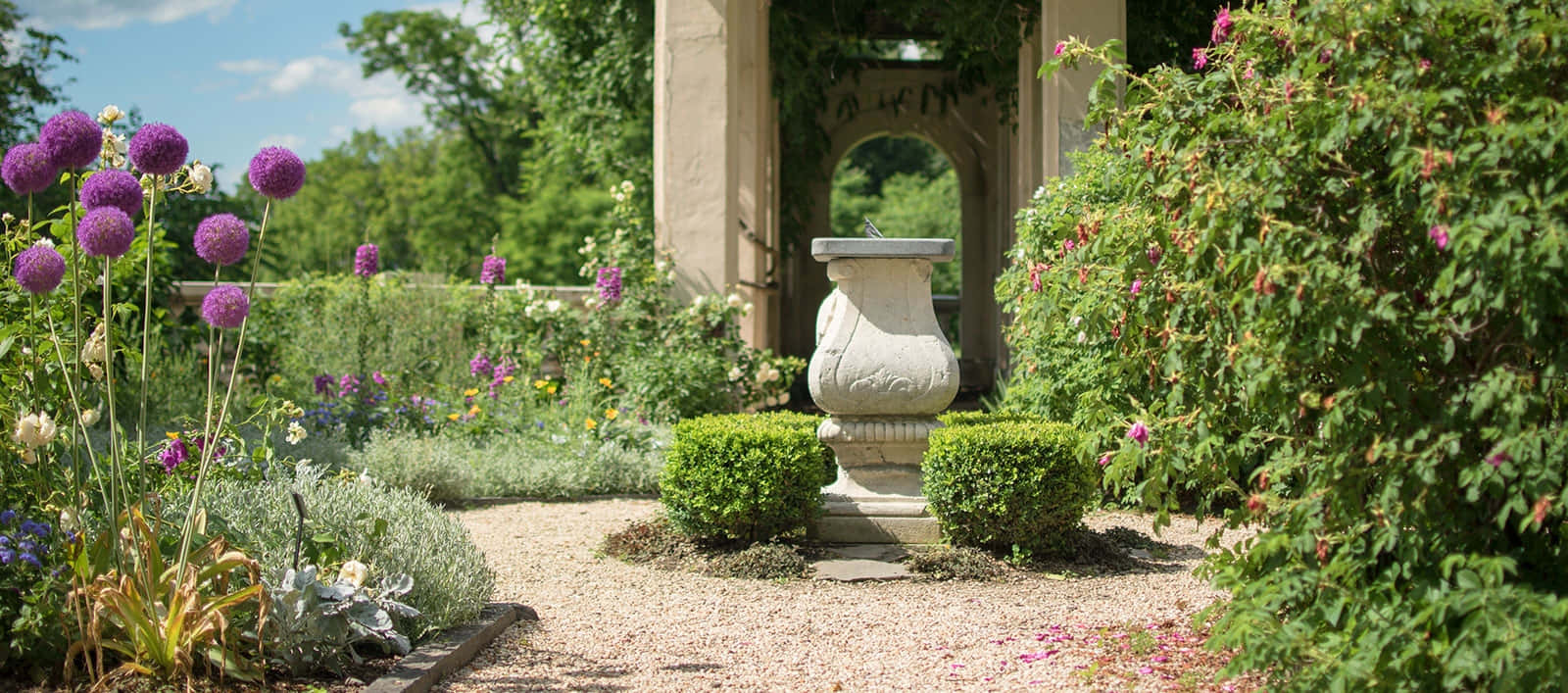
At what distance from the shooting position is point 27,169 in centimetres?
290

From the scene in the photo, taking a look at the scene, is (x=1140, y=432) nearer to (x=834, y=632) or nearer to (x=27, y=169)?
(x=834, y=632)

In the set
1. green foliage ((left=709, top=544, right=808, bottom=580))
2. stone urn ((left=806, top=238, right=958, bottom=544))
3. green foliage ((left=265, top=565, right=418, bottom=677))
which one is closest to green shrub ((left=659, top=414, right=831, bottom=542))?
green foliage ((left=709, top=544, right=808, bottom=580))

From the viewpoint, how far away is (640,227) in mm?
8961

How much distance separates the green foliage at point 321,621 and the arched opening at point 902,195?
21.5 m

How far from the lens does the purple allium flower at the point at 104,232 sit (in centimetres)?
276

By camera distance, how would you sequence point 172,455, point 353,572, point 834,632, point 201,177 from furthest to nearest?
point 834,632 → point 172,455 → point 353,572 → point 201,177

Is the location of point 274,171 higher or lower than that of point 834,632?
higher

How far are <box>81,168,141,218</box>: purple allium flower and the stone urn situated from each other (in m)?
3.07

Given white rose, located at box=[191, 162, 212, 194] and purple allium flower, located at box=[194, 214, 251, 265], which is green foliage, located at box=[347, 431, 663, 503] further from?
purple allium flower, located at box=[194, 214, 251, 265]

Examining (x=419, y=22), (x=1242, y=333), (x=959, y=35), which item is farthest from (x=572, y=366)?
(x=419, y=22)

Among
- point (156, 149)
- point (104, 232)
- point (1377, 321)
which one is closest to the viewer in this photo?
point (1377, 321)

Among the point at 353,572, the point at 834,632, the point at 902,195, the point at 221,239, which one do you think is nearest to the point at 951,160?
the point at 834,632

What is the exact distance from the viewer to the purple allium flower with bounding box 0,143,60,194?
2902 mm

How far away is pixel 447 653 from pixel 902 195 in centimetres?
2653
